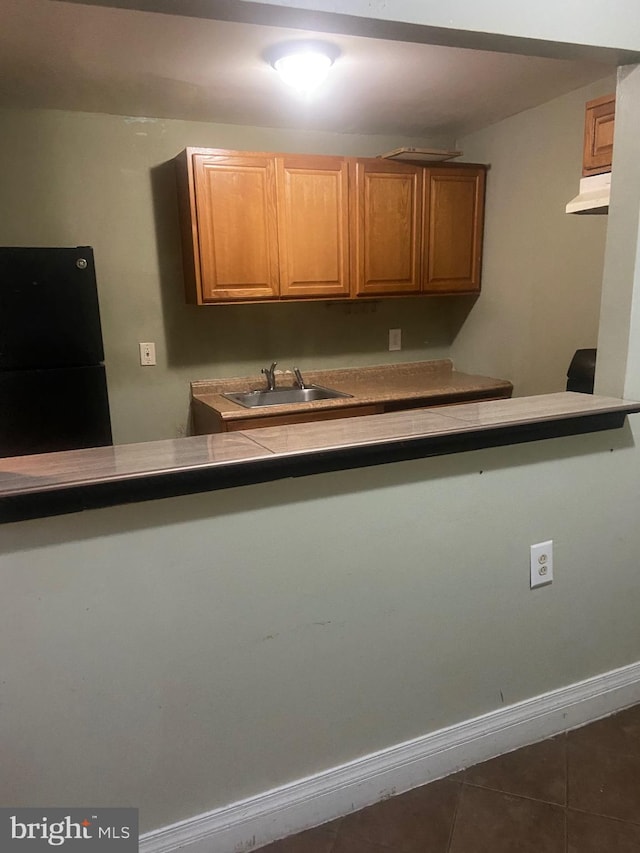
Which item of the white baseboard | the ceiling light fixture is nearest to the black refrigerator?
the ceiling light fixture

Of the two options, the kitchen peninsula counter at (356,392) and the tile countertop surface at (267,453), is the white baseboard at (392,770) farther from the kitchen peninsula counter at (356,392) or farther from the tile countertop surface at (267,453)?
the kitchen peninsula counter at (356,392)

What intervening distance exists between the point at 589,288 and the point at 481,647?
75.5 inches

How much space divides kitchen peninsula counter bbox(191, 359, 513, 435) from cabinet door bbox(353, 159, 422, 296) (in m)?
0.56

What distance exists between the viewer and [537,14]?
4.57 ft

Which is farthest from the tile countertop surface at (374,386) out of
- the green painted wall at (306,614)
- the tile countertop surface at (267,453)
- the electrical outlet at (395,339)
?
the green painted wall at (306,614)

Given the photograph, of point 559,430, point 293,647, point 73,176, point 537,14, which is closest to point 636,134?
point 537,14

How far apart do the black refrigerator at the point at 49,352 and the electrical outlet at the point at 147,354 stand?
53cm

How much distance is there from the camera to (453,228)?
338 cm

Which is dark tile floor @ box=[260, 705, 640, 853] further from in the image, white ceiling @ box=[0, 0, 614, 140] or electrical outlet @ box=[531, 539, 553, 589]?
white ceiling @ box=[0, 0, 614, 140]

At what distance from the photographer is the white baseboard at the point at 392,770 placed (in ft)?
4.74

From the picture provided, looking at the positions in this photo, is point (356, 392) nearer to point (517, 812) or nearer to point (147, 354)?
point (147, 354)

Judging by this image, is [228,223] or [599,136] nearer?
[599,136]

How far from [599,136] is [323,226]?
1.47 meters

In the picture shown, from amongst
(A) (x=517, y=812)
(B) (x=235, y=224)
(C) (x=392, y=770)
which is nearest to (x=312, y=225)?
(B) (x=235, y=224)
